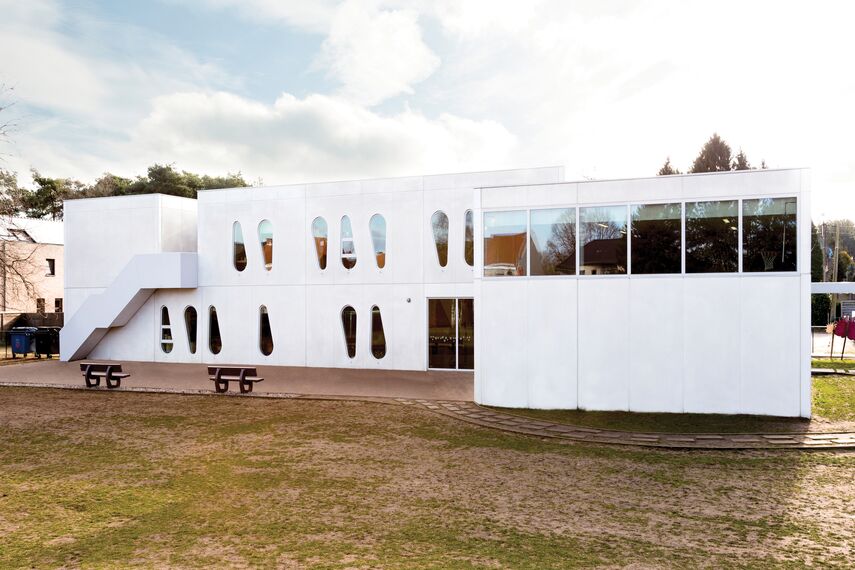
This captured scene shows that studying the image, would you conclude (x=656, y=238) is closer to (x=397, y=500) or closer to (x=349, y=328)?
(x=397, y=500)

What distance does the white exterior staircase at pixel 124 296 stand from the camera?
21.0 meters

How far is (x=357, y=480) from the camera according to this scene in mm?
7758

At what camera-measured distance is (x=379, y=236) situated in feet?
63.9

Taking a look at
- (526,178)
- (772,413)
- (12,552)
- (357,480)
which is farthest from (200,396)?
(772,413)

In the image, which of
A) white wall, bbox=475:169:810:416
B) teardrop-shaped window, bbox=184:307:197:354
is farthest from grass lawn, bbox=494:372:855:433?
teardrop-shaped window, bbox=184:307:197:354

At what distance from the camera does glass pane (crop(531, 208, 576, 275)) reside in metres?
12.3

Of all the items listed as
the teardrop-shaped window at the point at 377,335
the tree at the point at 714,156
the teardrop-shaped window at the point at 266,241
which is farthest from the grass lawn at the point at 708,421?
the tree at the point at 714,156

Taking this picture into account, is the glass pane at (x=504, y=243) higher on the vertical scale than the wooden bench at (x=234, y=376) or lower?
higher

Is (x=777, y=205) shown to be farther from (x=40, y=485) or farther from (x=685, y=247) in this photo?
(x=40, y=485)

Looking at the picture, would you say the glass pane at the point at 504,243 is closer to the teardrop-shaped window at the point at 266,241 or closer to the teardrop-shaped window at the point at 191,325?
the teardrop-shaped window at the point at 266,241

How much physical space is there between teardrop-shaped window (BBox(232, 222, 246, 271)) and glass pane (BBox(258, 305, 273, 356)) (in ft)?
5.79

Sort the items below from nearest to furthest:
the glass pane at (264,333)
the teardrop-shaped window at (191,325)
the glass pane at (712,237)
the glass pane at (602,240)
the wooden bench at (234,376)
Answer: the glass pane at (712,237)
the glass pane at (602,240)
the wooden bench at (234,376)
the glass pane at (264,333)
the teardrop-shaped window at (191,325)

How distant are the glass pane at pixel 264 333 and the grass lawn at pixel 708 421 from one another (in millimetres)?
10936

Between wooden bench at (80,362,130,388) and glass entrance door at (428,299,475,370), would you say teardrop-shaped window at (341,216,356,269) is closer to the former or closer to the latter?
glass entrance door at (428,299,475,370)
